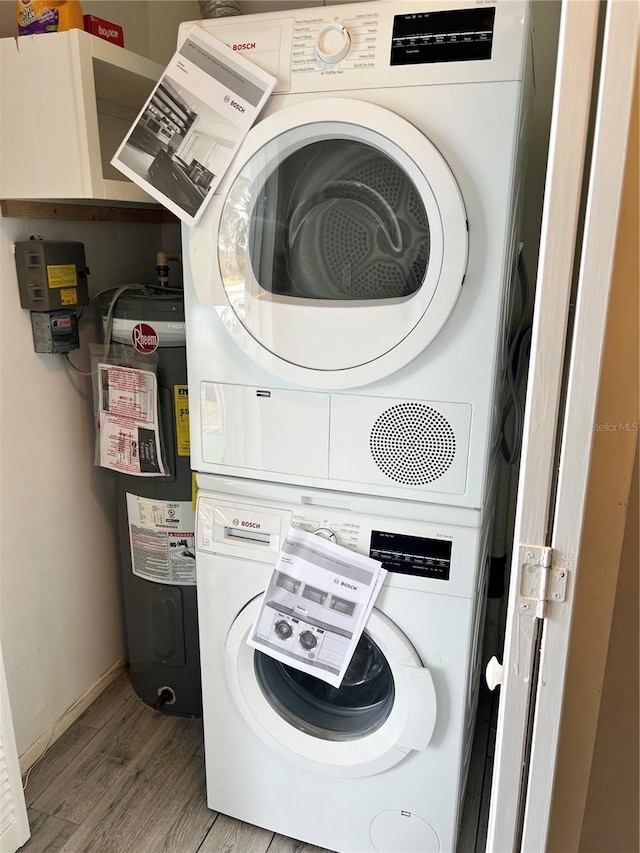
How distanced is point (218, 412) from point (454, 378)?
0.47 meters

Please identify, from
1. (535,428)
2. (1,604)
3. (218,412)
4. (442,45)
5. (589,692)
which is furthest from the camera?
(1,604)

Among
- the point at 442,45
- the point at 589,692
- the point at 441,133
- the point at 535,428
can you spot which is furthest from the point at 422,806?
the point at 442,45

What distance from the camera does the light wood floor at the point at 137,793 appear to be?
1.50 m

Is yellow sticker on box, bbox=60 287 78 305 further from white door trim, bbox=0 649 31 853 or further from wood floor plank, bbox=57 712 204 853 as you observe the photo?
wood floor plank, bbox=57 712 204 853

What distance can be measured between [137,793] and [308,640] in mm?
701

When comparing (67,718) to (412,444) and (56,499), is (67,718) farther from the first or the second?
(412,444)

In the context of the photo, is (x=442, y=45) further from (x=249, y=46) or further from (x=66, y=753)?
(x=66, y=753)

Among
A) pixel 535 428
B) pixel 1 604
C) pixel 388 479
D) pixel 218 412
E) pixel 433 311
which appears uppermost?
pixel 433 311

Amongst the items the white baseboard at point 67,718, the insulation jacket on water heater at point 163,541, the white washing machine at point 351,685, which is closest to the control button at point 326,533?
the white washing machine at point 351,685

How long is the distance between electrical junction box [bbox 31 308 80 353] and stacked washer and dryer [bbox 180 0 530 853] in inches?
16.9

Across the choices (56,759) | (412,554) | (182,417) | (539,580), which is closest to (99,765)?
(56,759)

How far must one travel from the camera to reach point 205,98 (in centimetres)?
116

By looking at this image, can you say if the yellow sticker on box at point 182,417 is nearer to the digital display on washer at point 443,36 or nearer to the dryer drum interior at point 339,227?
the dryer drum interior at point 339,227

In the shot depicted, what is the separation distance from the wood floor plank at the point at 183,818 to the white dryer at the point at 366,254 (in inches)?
34.3
